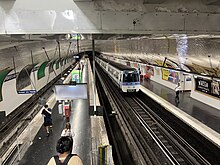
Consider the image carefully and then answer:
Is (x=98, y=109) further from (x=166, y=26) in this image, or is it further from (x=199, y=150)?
(x=199, y=150)

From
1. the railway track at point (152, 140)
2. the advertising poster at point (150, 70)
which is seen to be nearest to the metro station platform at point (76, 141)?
the railway track at point (152, 140)

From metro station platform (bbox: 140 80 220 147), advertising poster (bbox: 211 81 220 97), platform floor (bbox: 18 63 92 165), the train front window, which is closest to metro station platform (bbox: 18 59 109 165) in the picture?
platform floor (bbox: 18 63 92 165)

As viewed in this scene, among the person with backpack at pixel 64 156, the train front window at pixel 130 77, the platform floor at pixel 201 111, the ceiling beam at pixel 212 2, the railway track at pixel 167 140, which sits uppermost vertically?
the ceiling beam at pixel 212 2

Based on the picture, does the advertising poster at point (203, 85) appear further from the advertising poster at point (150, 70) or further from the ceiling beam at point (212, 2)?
the ceiling beam at point (212, 2)

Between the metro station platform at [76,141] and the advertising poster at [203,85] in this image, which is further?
the advertising poster at [203,85]

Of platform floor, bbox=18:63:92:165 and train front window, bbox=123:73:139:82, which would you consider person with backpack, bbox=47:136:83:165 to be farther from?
train front window, bbox=123:73:139:82

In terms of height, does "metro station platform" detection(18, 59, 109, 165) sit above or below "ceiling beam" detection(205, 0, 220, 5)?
below

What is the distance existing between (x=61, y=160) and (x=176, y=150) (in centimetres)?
624

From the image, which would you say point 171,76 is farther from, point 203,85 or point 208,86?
point 208,86

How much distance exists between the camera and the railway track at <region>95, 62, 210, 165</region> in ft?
23.0

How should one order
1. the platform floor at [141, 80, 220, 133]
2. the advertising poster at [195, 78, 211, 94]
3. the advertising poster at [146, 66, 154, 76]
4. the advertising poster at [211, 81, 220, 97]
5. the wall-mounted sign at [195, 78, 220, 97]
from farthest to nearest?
the advertising poster at [146, 66, 154, 76], the advertising poster at [195, 78, 211, 94], the wall-mounted sign at [195, 78, 220, 97], the advertising poster at [211, 81, 220, 97], the platform floor at [141, 80, 220, 133]

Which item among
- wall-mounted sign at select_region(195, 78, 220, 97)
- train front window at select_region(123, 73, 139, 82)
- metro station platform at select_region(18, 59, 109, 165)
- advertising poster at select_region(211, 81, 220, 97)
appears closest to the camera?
metro station platform at select_region(18, 59, 109, 165)

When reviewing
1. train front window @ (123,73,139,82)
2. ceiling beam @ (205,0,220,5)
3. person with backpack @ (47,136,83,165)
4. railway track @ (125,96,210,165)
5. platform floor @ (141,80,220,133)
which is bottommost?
railway track @ (125,96,210,165)

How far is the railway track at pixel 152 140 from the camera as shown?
700 cm
